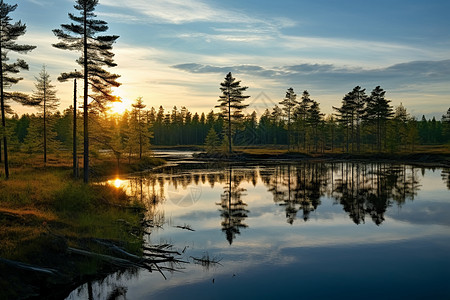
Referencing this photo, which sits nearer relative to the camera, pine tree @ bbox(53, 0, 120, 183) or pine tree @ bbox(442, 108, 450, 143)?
pine tree @ bbox(53, 0, 120, 183)

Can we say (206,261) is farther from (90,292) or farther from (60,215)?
(60,215)

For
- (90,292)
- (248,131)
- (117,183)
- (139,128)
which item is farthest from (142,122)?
(248,131)

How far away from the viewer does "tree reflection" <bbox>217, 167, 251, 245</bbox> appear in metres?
19.5

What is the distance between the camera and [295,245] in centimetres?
1678

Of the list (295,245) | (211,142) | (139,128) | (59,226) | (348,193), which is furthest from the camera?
(211,142)

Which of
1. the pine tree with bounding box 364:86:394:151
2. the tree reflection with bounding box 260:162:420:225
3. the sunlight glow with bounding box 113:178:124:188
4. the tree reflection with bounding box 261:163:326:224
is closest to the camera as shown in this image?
the tree reflection with bounding box 260:162:420:225

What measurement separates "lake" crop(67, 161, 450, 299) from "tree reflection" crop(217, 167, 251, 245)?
0.07m

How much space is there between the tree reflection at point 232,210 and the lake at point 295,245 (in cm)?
7

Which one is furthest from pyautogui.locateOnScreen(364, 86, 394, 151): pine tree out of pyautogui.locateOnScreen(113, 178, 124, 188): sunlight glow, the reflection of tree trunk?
the reflection of tree trunk

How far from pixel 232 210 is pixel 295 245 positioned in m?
8.68

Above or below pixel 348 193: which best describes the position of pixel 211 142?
above

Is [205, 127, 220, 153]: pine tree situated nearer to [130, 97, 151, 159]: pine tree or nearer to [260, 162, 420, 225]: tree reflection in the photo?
[130, 97, 151, 159]: pine tree

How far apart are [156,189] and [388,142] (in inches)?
2358

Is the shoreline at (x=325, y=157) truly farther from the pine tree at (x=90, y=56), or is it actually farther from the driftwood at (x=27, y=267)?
the driftwood at (x=27, y=267)
